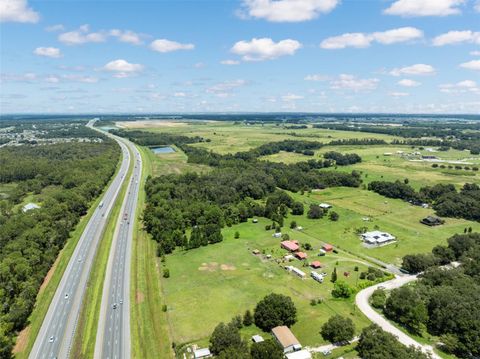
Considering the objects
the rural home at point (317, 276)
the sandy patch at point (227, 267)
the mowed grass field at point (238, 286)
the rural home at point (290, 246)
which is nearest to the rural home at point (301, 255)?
the mowed grass field at point (238, 286)

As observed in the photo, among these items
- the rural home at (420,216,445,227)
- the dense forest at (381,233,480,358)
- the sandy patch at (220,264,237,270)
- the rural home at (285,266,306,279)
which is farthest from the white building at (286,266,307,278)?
the rural home at (420,216,445,227)

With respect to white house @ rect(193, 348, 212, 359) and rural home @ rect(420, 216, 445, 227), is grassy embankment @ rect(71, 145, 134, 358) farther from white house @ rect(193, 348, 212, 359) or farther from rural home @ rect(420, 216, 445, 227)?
rural home @ rect(420, 216, 445, 227)

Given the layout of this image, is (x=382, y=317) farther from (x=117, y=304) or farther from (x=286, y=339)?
(x=117, y=304)

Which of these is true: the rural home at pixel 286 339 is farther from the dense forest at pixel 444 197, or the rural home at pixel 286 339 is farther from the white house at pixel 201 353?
the dense forest at pixel 444 197

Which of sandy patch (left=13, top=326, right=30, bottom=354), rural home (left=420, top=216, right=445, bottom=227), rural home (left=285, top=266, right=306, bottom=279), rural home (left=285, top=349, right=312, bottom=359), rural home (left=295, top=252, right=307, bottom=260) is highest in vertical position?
rural home (left=420, top=216, right=445, bottom=227)

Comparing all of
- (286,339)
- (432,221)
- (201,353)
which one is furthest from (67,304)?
(432,221)

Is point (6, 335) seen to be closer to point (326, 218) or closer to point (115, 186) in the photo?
point (326, 218)
